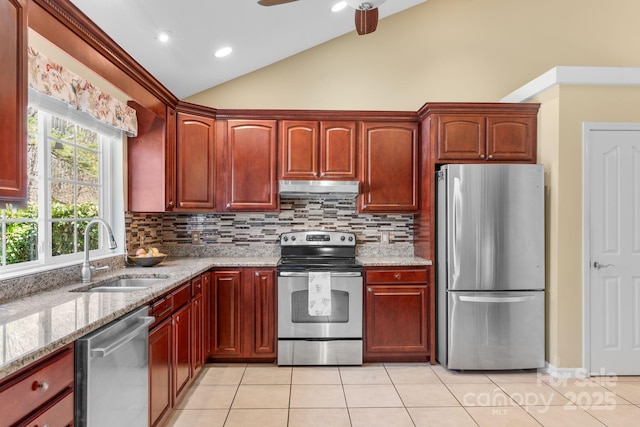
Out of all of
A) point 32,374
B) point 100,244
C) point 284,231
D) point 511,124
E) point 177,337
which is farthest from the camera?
point 284,231

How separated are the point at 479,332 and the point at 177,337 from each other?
230 cm

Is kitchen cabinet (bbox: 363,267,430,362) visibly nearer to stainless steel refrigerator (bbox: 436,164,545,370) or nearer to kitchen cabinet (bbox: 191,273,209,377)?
stainless steel refrigerator (bbox: 436,164,545,370)

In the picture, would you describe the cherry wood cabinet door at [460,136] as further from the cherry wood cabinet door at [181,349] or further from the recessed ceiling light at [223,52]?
the cherry wood cabinet door at [181,349]

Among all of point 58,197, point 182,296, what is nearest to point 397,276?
point 182,296

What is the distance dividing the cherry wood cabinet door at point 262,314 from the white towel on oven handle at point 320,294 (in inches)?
13.5

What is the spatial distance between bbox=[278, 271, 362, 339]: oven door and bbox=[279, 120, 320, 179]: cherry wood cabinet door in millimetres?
952

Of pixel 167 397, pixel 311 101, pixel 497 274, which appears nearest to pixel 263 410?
pixel 167 397

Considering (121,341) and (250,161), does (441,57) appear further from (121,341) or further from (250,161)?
(121,341)

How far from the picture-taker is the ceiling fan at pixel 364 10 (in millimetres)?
2158

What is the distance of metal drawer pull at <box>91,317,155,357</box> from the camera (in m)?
1.57

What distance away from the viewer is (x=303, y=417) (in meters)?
2.59

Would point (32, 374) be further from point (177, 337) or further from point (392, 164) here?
point (392, 164)

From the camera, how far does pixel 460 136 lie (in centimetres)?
349

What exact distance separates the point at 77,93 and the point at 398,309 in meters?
2.85
